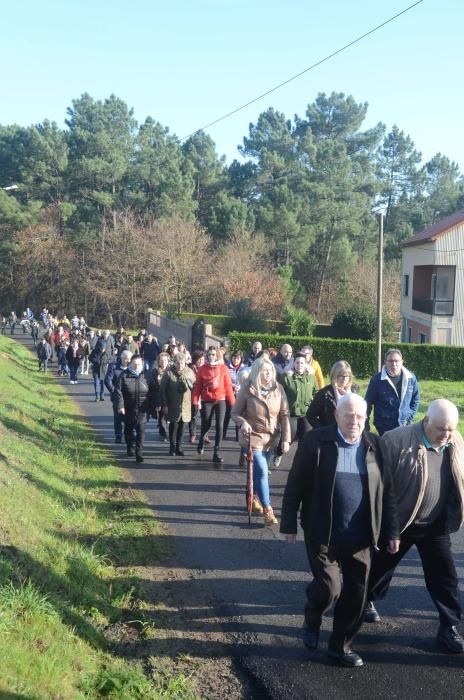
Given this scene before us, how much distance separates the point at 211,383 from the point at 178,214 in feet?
145

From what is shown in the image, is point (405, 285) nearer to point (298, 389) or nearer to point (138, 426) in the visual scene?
point (138, 426)

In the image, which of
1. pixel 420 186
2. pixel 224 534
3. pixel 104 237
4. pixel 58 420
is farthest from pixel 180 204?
pixel 224 534

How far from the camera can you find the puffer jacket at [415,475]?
4.66 meters

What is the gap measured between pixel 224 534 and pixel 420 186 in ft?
240

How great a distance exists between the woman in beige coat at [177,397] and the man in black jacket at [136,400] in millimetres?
288

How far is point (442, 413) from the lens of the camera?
4543 mm

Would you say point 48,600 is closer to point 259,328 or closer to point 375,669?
point 375,669

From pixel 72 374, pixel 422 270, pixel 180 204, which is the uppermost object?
pixel 180 204

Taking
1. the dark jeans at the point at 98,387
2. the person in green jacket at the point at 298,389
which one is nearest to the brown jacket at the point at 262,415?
the person in green jacket at the point at 298,389

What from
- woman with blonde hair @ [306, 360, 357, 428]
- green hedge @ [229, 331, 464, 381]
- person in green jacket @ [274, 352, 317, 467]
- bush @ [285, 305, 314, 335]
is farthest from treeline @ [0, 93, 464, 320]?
woman with blonde hair @ [306, 360, 357, 428]

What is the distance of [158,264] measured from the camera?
157ft

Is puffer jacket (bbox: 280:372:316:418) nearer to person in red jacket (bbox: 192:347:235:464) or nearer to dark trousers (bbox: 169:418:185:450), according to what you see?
person in red jacket (bbox: 192:347:235:464)

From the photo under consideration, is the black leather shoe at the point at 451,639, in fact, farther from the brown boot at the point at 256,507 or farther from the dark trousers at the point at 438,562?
the brown boot at the point at 256,507

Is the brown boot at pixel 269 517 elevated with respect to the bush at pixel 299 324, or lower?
elevated
